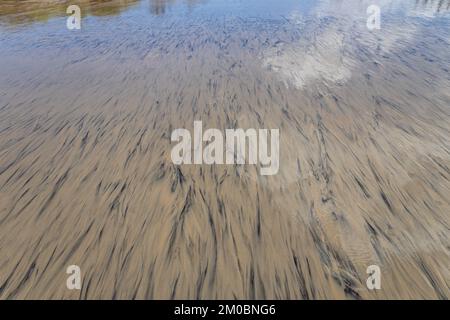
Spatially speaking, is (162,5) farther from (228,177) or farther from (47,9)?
(228,177)

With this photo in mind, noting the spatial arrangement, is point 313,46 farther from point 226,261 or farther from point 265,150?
point 226,261

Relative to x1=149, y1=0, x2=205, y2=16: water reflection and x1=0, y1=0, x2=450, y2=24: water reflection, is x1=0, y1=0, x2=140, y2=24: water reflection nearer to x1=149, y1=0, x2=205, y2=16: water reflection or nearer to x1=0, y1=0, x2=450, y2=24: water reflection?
x1=0, y1=0, x2=450, y2=24: water reflection

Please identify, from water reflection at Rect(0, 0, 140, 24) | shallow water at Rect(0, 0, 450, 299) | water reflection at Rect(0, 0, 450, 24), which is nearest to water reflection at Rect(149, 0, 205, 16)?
water reflection at Rect(0, 0, 450, 24)

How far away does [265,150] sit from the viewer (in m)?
3.80

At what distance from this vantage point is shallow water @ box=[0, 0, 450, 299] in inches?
91.6

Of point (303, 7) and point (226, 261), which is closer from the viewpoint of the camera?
point (226, 261)

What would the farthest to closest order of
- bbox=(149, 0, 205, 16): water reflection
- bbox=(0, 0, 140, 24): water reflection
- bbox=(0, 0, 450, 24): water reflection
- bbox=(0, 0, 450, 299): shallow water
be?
bbox=(149, 0, 205, 16): water reflection, bbox=(0, 0, 140, 24): water reflection, bbox=(0, 0, 450, 24): water reflection, bbox=(0, 0, 450, 299): shallow water

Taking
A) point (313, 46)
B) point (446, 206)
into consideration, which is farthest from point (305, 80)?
point (446, 206)

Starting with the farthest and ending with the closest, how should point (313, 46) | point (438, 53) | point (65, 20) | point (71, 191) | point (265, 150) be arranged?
point (65, 20) < point (313, 46) < point (438, 53) < point (265, 150) < point (71, 191)

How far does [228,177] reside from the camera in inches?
133

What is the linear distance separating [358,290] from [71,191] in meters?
3.41

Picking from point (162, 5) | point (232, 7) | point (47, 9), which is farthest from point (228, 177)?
point (47, 9)

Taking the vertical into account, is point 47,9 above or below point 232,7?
below

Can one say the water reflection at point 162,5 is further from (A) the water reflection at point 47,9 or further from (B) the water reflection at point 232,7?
(A) the water reflection at point 47,9
